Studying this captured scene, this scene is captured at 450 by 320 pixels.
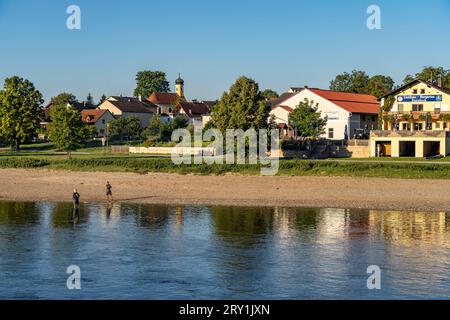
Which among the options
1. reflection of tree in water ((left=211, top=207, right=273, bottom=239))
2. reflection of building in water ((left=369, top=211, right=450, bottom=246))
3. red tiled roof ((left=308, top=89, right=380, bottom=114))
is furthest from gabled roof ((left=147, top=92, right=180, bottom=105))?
reflection of building in water ((left=369, top=211, right=450, bottom=246))

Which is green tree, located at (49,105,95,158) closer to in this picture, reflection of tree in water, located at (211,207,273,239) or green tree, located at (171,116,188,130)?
green tree, located at (171,116,188,130)

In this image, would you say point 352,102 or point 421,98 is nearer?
point 421,98

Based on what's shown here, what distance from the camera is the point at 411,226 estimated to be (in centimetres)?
4781

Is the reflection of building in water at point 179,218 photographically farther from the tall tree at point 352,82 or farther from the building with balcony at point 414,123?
the tall tree at point 352,82

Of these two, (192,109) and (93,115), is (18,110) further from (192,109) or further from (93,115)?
(192,109)

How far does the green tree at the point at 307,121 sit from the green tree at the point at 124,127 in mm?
37393

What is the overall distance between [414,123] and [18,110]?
181ft

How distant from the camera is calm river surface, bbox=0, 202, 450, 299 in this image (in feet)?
106

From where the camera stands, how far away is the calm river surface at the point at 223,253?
1275 inches

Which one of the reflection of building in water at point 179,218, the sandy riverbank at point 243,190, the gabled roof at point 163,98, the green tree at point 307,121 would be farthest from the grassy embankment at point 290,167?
the gabled roof at point 163,98

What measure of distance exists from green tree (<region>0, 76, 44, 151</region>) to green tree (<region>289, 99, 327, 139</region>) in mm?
37971

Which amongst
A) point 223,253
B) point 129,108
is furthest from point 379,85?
point 223,253

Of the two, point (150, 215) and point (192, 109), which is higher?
point (192, 109)
